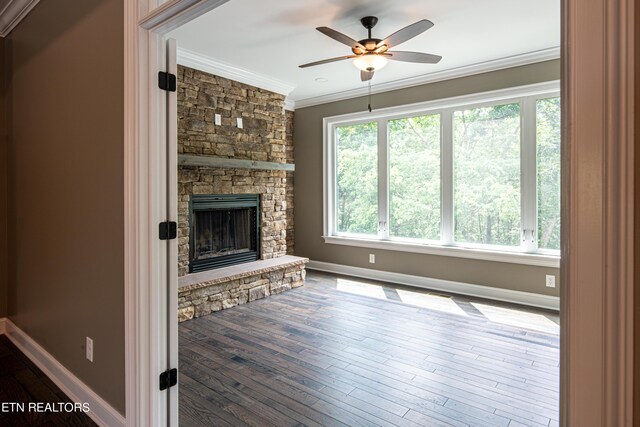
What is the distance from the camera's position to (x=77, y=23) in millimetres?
2100

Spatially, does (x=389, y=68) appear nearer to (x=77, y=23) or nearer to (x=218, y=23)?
(x=218, y=23)

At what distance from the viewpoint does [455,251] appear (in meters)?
4.70

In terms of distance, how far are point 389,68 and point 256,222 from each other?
264 cm

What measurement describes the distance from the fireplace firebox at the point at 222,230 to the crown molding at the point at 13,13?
212cm

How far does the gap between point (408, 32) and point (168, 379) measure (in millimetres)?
2839

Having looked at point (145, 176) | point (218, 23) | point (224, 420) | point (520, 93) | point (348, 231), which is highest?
point (218, 23)

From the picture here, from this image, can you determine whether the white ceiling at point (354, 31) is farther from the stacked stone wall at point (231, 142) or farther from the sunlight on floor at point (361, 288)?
the sunlight on floor at point (361, 288)

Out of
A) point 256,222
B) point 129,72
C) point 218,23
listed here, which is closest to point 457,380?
point 129,72

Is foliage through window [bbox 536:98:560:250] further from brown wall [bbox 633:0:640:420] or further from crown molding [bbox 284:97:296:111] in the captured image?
brown wall [bbox 633:0:640:420]

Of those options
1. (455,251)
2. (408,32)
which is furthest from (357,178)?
(408,32)

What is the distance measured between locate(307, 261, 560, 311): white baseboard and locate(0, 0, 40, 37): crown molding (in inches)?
184

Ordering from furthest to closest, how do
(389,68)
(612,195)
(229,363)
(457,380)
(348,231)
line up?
(348,231) → (389,68) → (229,363) → (457,380) → (612,195)

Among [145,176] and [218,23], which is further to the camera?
[218,23]

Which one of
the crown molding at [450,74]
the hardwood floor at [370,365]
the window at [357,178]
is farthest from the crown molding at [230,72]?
the hardwood floor at [370,365]
